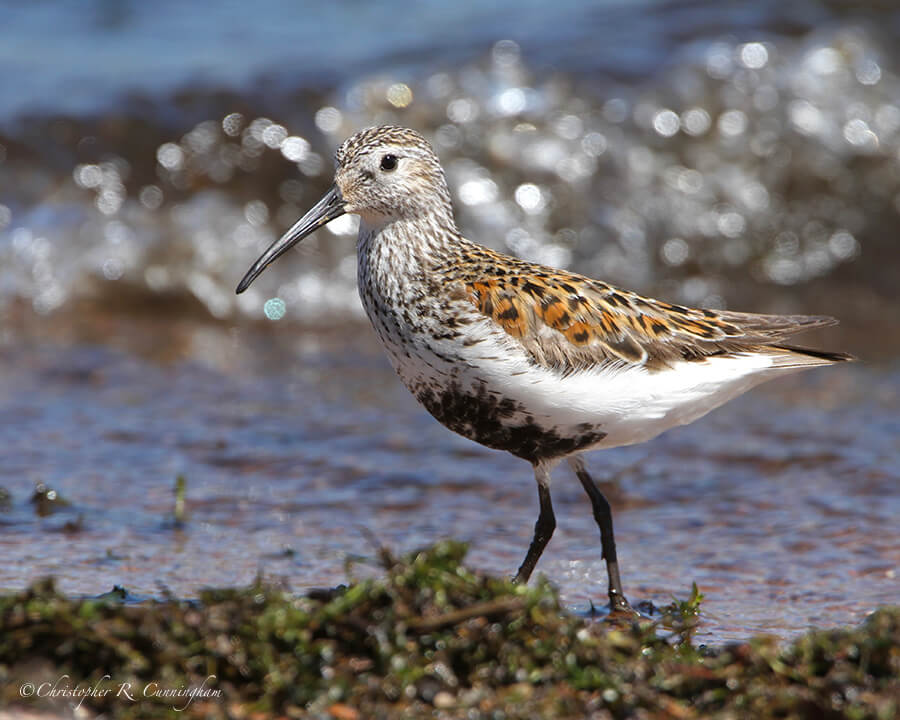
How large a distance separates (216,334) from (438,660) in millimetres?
6549

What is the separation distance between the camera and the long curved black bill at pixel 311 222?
578 centimetres

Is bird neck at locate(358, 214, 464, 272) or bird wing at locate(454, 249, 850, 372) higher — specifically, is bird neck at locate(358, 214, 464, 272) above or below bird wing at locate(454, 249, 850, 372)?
above

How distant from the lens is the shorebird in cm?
510

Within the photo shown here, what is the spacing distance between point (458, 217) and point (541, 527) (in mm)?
5484

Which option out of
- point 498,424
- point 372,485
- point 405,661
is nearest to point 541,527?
point 498,424

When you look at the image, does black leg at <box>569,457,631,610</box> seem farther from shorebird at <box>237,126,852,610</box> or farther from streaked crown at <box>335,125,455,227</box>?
streaked crown at <box>335,125,455,227</box>

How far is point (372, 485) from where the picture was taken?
7.07 metres

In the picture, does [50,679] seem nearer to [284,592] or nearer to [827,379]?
[284,592]

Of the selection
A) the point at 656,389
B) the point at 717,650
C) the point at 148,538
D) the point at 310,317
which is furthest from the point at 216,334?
the point at 717,650

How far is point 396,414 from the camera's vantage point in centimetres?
837

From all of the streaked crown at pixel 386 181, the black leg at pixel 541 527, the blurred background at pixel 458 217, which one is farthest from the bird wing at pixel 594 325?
the blurred background at pixel 458 217

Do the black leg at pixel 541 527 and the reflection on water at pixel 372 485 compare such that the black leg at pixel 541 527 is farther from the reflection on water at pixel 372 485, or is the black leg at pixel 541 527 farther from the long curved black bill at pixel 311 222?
the long curved black bill at pixel 311 222

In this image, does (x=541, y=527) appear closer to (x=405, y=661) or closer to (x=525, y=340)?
(x=525, y=340)

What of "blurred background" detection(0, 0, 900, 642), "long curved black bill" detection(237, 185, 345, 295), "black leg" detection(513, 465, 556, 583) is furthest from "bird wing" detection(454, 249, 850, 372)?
"blurred background" detection(0, 0, 900, 642)
